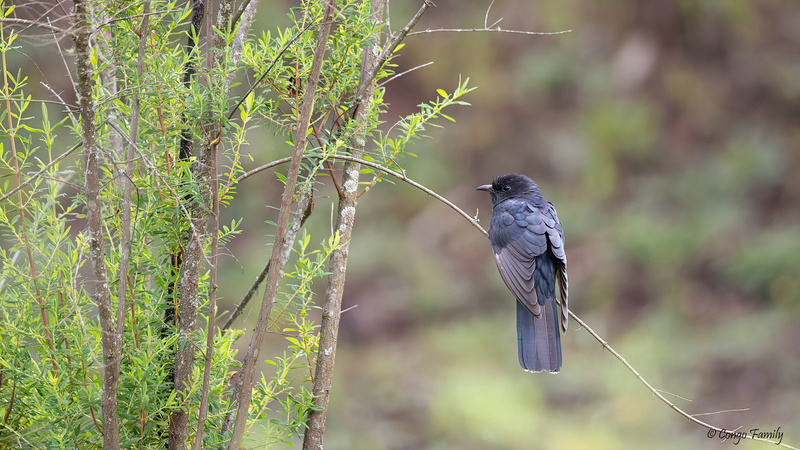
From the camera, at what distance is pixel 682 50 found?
902 centimetres

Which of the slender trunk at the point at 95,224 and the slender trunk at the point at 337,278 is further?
the slender trunk at the point at 337,278

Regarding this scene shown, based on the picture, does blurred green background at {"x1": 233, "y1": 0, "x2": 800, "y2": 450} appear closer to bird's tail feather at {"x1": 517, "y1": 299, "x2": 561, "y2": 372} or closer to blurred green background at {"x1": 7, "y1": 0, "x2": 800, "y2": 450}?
blurred green background at {"x1": 7, "y1": 0, "x2": 800, "y2": 450}

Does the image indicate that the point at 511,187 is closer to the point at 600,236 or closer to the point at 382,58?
the point at 382,58

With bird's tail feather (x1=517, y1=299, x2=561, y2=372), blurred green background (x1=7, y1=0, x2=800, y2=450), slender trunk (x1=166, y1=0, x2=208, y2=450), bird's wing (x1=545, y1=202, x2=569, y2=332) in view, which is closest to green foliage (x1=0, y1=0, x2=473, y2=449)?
slender trunk (x1=166, y1=0, x2=208, y2=450)

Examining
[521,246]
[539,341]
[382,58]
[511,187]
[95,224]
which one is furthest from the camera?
[511,187]

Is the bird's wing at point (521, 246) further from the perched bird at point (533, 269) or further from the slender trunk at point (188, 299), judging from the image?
the slender trunk at point (188, 299)

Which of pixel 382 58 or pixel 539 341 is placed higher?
pixel 382 58

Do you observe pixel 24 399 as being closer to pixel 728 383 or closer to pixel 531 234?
pixel 531 234

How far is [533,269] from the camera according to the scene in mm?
3492

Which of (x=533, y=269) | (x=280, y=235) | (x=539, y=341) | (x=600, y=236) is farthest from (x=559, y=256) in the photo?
(x=600, y=236)

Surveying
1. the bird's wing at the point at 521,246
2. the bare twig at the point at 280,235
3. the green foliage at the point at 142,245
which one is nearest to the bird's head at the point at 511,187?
the bird's wing at the point at 521,246

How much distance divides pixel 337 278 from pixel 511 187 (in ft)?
7.26

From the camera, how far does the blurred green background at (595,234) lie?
6.49 meters

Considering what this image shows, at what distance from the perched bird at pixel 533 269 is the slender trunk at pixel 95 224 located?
6.17 feet
